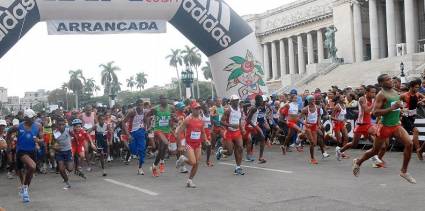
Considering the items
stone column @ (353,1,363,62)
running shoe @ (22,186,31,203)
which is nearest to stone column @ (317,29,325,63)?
stone column @ (353,1,363,62)

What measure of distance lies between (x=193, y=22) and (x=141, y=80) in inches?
4998

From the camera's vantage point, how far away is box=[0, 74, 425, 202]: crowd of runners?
941 cm

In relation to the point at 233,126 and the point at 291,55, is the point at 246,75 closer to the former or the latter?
the point at 233,126

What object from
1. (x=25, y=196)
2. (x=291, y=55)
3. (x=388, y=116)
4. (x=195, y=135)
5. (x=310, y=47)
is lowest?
(x=25, y=196)

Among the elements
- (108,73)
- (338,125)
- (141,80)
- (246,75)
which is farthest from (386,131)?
(141,80)

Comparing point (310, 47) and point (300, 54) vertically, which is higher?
point (310, 47)

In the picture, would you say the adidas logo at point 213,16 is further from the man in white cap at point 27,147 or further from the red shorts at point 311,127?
the man in white cap at point 27,147

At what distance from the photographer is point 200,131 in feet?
33.8

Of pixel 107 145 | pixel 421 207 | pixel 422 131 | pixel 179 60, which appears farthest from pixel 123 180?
pixel 179 60

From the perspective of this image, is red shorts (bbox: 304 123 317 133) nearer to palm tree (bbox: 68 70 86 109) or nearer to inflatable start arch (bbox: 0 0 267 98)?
inflatable start arch (bbox: 0 0 267 98)

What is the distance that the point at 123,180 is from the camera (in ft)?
38.5

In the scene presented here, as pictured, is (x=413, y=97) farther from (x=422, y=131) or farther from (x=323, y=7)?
(x=323, y=7)

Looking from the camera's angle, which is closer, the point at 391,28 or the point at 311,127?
the point at 311,127

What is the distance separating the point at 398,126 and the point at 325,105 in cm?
859
